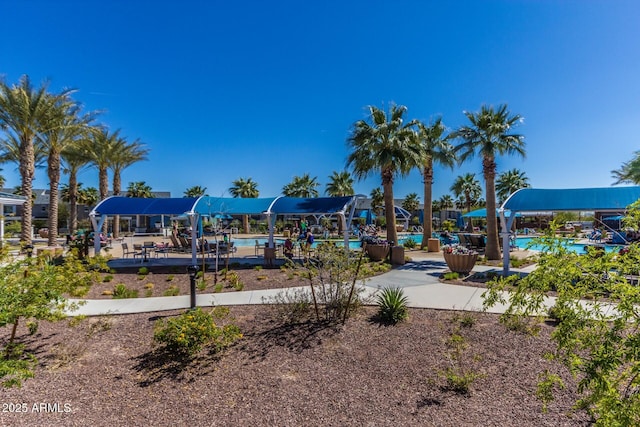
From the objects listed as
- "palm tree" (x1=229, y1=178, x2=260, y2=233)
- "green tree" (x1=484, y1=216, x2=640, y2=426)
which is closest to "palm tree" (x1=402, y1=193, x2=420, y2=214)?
"palm tree" (x1=229, y1=178, x2=260, y2=233)

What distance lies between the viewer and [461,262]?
39.6 ft

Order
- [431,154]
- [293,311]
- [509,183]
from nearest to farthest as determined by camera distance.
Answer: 1. [293,311]
2. [431,154]
3. [509,183]

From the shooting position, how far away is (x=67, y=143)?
21.8m

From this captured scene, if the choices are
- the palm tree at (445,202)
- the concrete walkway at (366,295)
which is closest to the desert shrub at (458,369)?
the concrete walkway at (366,295)

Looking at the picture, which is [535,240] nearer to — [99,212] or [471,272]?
[471,272]

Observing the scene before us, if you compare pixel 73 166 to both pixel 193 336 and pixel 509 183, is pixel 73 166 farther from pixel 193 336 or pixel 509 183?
pixel 509 183

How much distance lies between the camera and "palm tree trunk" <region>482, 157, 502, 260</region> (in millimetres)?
16094

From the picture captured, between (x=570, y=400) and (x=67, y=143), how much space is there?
2732 centimetres

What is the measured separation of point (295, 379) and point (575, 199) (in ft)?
39.1

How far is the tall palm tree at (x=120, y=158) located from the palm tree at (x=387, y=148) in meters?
21.7

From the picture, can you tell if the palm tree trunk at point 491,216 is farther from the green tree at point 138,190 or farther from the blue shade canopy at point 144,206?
the green tree at point 138,190

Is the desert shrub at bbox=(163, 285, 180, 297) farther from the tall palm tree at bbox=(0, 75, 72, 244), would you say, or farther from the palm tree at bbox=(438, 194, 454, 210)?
the palm tree at bbox=(438, 194, 454, 210)

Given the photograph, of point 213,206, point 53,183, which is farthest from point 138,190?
point 213,206

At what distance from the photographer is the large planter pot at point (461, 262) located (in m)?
11.9
